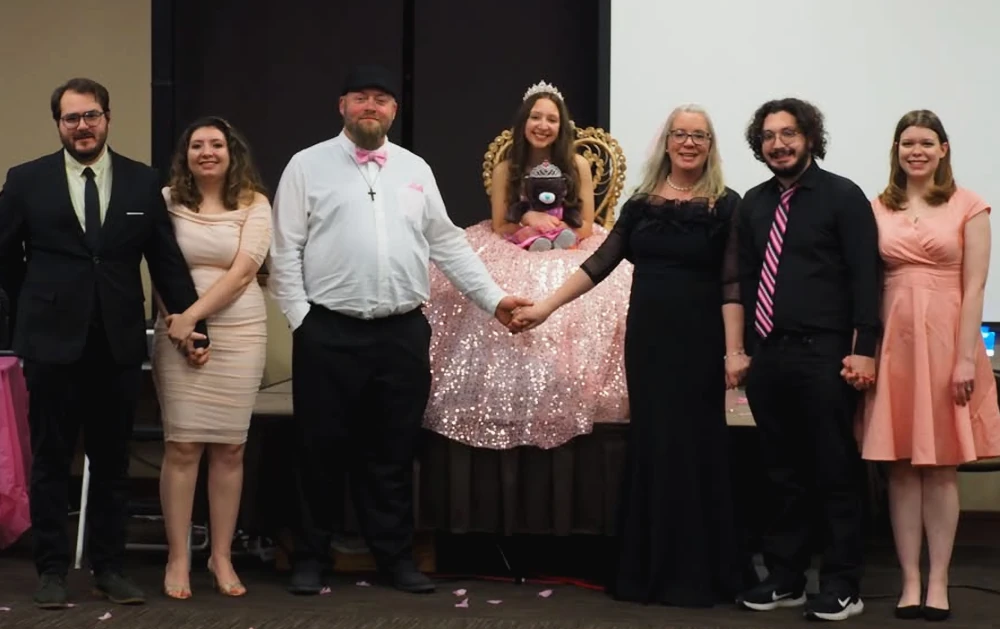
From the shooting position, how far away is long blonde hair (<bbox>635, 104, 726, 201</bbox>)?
4340 millimetres

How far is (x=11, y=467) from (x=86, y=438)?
39.3 inches

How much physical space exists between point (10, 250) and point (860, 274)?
239 cm

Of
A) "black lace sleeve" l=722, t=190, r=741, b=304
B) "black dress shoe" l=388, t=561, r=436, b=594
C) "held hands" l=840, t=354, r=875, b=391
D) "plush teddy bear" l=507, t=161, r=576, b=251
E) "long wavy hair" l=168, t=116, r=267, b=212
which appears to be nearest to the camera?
"held hands" l=840, t=354, r=875, b=391

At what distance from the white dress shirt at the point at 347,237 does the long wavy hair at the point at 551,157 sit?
26.0 inches

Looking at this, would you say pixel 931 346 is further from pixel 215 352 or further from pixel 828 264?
pixel 215 352

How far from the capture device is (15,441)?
5.15 meters

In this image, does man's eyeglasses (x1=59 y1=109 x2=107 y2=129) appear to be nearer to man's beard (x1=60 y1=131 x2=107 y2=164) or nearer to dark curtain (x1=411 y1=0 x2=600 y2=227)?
man's beard (x1=60 y1=131 x2=107 y2=164)

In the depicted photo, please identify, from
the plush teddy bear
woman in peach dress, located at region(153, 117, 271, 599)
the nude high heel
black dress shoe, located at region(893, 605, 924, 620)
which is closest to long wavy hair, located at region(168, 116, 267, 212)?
woman in peach dress, located at region(153, 117, 271, 599)

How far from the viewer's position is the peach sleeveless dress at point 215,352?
437cm

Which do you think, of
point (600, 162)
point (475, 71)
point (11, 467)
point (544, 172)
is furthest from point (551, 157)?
point (11, 467)

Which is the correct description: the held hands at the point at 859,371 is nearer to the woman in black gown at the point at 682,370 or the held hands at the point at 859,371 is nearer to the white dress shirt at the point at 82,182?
the woman in black gown at the point at 682,370

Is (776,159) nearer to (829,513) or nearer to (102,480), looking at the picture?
(829,513)

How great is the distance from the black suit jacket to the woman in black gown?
4.75ft

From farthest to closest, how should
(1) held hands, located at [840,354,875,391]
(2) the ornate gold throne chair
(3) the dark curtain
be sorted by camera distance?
(3) the dark curtain → (2) the ornate gold throne chair → (1) held hands, located at [840,354,875,391]
